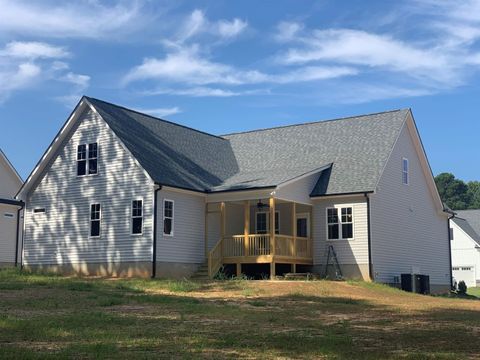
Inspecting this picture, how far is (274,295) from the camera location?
2166 cm

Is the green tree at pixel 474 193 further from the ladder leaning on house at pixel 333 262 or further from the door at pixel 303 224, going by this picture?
the ladder leaning on house at pixel 333 262

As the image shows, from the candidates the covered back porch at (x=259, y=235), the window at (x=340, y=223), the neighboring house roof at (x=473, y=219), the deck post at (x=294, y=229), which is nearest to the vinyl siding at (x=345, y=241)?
the window at (x=340, y=223)

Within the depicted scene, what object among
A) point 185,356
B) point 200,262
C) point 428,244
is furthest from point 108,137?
point 185,356

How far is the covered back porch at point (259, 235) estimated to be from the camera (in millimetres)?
28094

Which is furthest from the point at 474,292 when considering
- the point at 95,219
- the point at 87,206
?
the point at 87,206

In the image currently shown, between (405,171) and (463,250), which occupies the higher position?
(405,171)

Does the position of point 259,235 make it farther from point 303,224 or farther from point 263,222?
point 263,222

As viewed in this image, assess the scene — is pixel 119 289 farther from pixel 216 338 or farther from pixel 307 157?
pixel 307 157

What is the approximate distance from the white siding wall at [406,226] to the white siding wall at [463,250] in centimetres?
2577

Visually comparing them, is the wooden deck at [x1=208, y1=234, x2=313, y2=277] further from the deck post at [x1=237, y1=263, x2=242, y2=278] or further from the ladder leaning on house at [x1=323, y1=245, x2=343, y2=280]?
the ladder leaning on house at [x1=323, y1=245, x2=343, y2=280]

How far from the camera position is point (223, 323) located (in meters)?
14.3

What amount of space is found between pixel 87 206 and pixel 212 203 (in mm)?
5401

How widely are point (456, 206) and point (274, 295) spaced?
91.5 m

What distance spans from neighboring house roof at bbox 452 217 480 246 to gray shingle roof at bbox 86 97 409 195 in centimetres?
2996
